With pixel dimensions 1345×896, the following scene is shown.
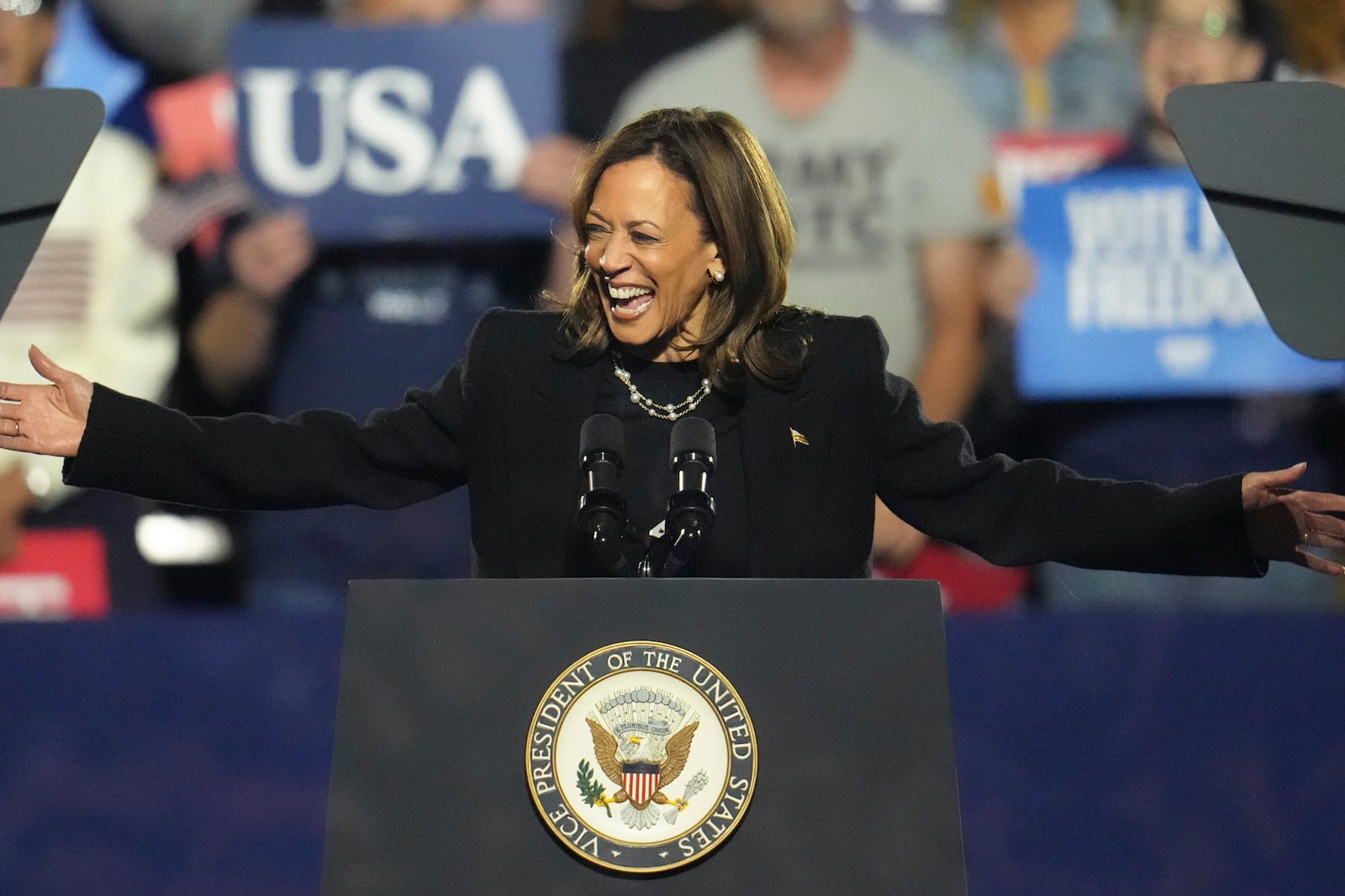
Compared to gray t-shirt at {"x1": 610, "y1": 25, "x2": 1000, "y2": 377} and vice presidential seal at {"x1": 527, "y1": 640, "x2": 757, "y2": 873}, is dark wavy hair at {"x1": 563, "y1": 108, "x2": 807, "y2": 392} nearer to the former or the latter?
vice presidential seal at {"x1": 527, "y1": 640, "x2": 757, "y2": 873}

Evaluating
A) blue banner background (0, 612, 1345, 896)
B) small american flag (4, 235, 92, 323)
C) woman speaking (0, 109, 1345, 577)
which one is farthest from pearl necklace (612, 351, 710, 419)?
small american flag (4, 235, 92, 323)

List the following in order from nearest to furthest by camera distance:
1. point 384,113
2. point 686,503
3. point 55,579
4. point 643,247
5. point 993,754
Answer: point 686,503, point 643,247, point 993,754, point 55,579, point 384,113

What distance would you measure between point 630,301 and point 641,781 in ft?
2.45

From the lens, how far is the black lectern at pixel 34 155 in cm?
153

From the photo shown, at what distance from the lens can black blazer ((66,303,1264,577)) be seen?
1805 millimetres

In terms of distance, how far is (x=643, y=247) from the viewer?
73.5 inches

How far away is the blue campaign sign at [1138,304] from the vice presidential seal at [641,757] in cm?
276

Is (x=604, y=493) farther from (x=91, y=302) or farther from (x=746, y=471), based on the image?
(x=91, y=302)

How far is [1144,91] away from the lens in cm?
395

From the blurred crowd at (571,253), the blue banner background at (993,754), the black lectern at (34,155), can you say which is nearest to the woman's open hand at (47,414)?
the black lectern at (34,155)

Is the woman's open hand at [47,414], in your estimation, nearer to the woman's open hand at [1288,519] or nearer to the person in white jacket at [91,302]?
the woman's open hand at [1288,519]

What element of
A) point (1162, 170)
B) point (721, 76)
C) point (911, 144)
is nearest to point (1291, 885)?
point (1162, 170)

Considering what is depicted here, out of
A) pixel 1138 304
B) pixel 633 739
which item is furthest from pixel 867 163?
pixel 633 739

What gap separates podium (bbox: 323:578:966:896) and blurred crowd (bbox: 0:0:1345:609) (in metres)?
2.55
